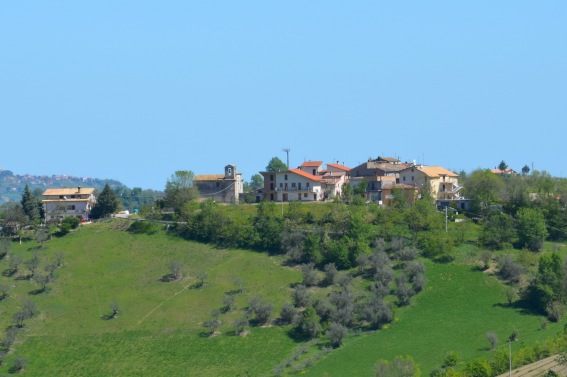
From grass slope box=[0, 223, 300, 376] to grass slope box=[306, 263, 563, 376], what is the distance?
272 inches

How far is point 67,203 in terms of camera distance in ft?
441

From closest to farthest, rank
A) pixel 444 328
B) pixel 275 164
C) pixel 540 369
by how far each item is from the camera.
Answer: pixel 540 369
pixel 444 328
pixel 275 164

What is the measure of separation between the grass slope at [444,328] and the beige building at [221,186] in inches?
1509

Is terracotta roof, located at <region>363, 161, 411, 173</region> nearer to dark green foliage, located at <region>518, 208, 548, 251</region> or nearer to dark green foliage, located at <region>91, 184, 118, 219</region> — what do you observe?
dark green foliage, located at <region>518, 208, 548, 251</region>

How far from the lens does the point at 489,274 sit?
10444 cm

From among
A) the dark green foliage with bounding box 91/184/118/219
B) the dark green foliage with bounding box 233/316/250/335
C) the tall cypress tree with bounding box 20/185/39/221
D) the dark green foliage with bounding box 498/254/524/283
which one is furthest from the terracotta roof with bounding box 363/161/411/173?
the dark green foliage with bounding box 233/316/250/335

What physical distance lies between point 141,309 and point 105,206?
3064cm

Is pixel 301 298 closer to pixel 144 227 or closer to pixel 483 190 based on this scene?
pixel 144 227

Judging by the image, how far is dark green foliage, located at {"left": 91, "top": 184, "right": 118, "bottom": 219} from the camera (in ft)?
433

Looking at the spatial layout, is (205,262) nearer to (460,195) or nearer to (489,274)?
(489,274)

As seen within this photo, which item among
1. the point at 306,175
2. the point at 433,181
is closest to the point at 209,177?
the point at 306,175

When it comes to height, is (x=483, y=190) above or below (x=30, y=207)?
above

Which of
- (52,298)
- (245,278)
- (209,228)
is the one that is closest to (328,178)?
(209,228)

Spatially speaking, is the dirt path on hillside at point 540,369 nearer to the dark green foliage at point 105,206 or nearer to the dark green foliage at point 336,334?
the dark green foliage at point 336,334
